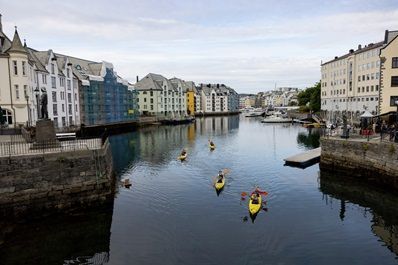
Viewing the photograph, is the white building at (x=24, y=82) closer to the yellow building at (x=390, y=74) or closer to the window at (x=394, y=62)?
the yellow building at (x=390, y=74)

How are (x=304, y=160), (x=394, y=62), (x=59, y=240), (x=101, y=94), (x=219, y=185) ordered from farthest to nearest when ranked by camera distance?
1. (x=101, y=94)
2. (x=394, y=62)
3. (x=304, y=160)
4. (x=219, y=185)
5. (x=59, y=240)

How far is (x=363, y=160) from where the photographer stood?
31.8 m

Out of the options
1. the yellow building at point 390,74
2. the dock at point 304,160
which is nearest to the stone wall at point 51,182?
the dock at point 304,160

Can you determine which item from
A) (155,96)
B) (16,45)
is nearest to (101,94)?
(155,96)

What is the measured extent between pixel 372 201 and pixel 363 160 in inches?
263

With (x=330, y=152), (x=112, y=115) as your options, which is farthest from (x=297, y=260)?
(x=112, y=115)

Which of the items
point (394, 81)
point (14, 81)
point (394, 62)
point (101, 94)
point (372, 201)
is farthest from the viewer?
point (101, 94)

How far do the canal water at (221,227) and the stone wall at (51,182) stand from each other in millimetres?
1275

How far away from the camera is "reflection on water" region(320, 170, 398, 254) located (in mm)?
20658

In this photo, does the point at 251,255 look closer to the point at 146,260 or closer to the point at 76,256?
the point at 146,260

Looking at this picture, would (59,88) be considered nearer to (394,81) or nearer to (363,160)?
(363,160)

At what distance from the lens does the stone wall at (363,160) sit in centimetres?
2791

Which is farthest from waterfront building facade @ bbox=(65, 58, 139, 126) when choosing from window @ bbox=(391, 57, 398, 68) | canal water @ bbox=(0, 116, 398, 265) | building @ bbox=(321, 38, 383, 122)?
window @ bbox=(391, 57, 398, 68)

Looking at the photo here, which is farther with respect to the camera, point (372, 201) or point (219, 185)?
point (219, 185)
